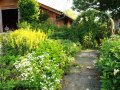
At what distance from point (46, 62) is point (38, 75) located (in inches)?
33.3

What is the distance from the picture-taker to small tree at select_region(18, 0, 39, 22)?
69.9 ft

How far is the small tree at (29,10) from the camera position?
21.3 metres

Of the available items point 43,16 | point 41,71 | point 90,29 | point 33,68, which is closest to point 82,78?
point 41,71

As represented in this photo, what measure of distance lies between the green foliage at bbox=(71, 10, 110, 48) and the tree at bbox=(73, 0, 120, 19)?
1225cm

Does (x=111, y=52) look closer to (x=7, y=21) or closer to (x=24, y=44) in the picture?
(x=24, y=44)

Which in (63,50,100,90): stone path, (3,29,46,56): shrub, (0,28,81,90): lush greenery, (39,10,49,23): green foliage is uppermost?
(39,10,49,23): green foliage

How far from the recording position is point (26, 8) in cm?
2153

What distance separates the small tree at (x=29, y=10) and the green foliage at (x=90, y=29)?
3723 millimetres

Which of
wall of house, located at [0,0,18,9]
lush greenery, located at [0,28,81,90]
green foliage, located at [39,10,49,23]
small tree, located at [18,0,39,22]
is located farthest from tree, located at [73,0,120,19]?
lush greenery, located at [0,28,81,90]

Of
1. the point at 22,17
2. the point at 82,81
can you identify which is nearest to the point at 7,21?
the point at 22,17

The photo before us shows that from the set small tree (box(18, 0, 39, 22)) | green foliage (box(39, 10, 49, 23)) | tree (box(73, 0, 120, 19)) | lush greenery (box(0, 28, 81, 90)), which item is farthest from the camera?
tree (box(73, 0, 120, 19))

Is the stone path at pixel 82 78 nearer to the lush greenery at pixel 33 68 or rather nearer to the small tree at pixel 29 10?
the lush greenery at pixel 33 68

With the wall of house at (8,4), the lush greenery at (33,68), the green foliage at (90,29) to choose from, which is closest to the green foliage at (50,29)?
the green foliage at (90,29)

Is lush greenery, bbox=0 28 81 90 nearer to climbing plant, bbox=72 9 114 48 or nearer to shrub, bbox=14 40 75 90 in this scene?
shrub, bbox=14 40 75 90
